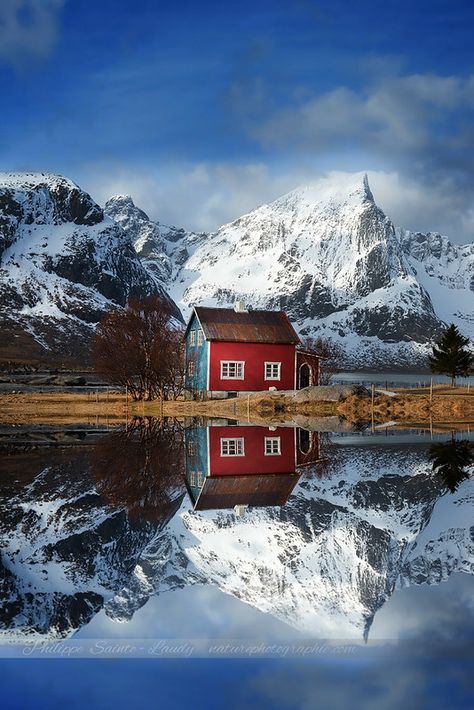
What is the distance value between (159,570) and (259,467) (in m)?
9.97

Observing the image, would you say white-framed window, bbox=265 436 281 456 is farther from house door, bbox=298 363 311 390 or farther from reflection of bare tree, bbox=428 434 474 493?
house door, bbox=298 363 311 390

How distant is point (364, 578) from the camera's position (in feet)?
26.2

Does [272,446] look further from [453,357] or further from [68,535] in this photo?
[453,357]

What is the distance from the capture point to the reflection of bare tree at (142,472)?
43.0ft

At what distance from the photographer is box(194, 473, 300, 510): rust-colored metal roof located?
13500mm

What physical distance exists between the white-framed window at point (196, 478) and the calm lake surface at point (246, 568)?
4cm

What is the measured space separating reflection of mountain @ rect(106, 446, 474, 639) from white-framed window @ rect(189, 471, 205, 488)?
2.17 metres

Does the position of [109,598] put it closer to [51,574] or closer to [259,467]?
[51,574]

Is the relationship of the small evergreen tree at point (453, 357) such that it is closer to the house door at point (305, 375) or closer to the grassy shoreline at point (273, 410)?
the house door at point (305, 375)

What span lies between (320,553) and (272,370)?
47.7m

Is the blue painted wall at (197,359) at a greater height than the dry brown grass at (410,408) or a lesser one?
Result: greater

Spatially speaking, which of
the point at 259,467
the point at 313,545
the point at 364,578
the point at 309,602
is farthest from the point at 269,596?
the point at 259,467

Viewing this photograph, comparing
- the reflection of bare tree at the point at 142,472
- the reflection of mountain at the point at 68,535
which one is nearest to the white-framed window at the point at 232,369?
Result: the reflection of bare tree at the point at 142,472

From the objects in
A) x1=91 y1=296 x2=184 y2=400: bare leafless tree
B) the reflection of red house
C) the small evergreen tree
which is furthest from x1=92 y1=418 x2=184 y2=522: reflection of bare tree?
the small evergreen tree
